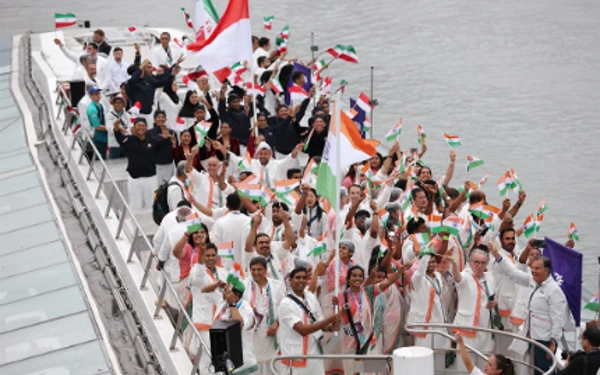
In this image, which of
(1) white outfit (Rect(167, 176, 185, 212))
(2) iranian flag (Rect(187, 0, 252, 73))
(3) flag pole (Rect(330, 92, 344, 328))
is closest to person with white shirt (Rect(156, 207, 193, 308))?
(1) white outfit (Rect(167, 176, 185, 212))

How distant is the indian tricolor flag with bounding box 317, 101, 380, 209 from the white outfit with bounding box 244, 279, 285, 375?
0.95 meters

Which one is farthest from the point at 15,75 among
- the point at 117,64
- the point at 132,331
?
the point at 132,331

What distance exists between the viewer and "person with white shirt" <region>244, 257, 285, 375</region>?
10.4 metres

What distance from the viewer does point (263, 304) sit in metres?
10.5

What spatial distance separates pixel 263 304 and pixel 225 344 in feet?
5.63

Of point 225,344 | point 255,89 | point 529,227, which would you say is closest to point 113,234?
point 255,89

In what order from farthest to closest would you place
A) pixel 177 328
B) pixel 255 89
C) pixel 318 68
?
1. pixel 318 68
2. pixel 255 89
3. pixel 177 328

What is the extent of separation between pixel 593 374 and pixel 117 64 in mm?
10669

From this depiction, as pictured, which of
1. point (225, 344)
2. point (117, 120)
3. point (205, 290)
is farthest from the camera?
point (117, 120)

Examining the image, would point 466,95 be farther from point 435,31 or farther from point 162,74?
point 162,74

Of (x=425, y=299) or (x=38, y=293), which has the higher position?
(x=425, y=299)

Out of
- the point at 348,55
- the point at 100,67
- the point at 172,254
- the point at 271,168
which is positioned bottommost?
the point at 100,67

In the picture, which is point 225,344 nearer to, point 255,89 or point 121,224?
point 121,224

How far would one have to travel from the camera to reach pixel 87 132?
1596 cm
